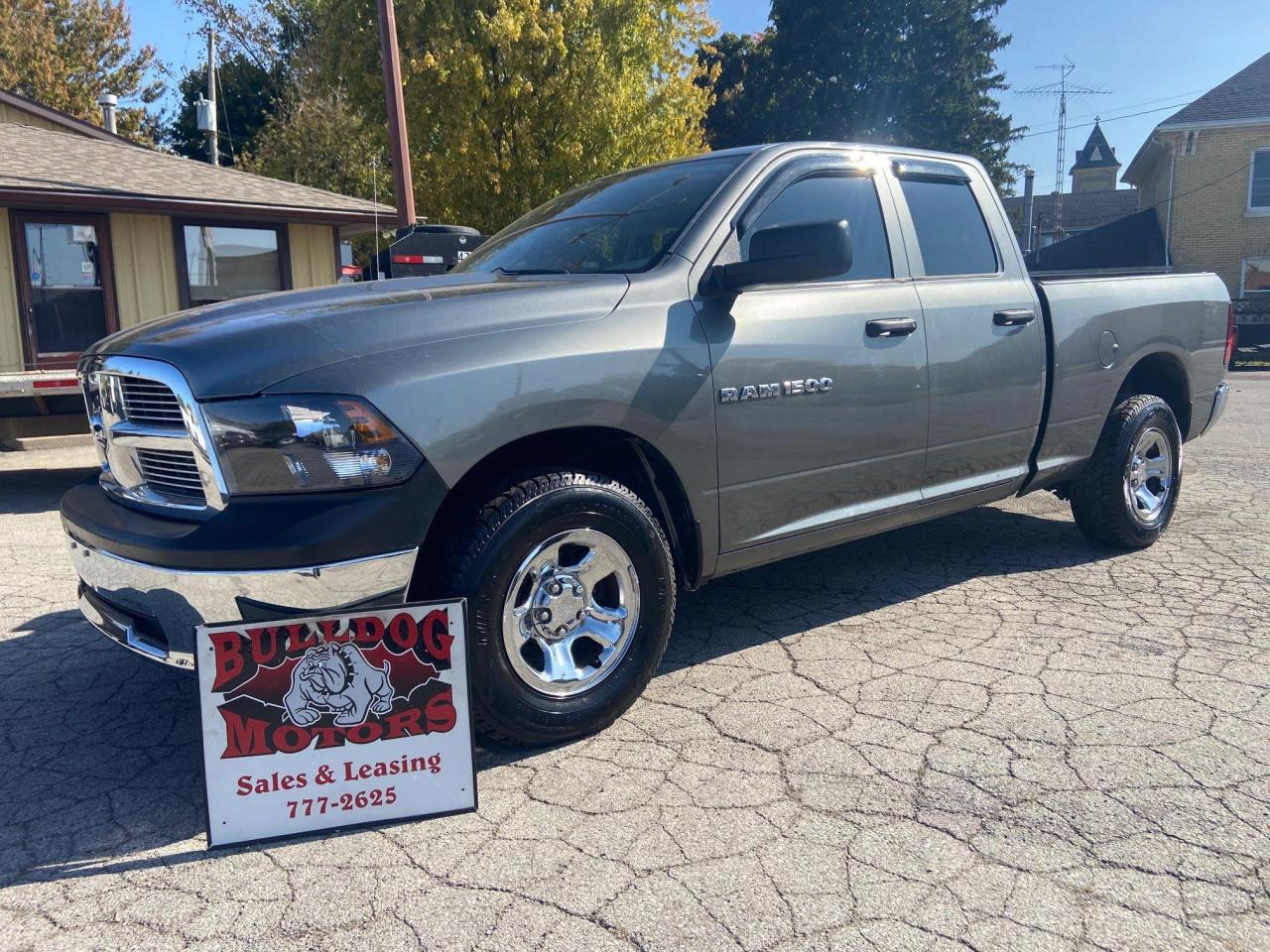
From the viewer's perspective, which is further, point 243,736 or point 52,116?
point 52,116

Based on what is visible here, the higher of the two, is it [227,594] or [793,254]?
[793,254]

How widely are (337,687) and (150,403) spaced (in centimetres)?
105

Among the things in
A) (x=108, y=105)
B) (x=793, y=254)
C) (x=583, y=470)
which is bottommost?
(x=583, y=470)

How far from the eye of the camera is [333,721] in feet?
9.13

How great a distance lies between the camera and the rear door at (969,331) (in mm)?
4297

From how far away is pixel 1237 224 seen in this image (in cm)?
2870

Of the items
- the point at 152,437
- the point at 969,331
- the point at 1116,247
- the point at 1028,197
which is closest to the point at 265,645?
the point at 152,437

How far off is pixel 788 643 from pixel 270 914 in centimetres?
237

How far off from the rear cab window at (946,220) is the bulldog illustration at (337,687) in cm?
292

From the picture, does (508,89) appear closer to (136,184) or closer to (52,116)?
(136,184)

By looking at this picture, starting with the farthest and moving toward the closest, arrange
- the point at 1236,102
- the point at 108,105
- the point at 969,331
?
the point at 1236,102, the point at 108,105, the point at 969,331

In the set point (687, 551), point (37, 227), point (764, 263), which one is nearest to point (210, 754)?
point (687, 551)

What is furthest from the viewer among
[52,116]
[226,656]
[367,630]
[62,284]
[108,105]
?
[108,105]

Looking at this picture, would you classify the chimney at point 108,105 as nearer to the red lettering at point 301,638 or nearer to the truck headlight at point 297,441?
the truck headlight at point 297,441
